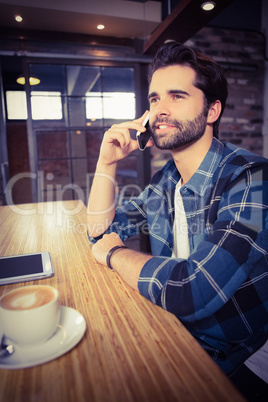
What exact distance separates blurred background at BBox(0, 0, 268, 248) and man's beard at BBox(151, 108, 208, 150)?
5.48ft

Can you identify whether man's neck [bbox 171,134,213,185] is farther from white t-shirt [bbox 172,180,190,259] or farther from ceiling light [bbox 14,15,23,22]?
ceiling light [bbox 14,15,23,22]

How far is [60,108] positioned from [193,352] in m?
3.10

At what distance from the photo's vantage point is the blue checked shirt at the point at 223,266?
26.2 inches

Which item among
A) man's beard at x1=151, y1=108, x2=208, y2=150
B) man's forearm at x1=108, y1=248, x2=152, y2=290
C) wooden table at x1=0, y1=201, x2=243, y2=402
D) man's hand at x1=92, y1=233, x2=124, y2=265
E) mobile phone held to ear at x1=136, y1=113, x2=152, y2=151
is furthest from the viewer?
mobile phone held to ear at x1=136, y1=113, x2=152, y2=151

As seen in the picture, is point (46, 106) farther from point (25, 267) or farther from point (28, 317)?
point (28, 317)

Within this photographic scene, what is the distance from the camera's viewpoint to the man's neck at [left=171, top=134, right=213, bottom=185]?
1.21 metres

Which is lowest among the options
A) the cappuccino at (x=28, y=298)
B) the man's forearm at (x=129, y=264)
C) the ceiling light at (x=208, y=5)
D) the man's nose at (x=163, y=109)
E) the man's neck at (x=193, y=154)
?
the man's forearm at (x=129, y=264)

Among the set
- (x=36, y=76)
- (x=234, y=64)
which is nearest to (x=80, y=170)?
(x=36, y=76)

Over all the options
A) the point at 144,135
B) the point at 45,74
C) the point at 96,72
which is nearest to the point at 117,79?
the point at 96,72

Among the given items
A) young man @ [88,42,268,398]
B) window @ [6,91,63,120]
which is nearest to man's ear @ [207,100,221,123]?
young man @ [88,42,268,398]

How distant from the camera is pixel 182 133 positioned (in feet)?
3.87

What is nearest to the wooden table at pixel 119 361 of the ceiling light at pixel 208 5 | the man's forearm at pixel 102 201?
the man's forearm at pixel 102 201

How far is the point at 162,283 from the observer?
0.69 metres

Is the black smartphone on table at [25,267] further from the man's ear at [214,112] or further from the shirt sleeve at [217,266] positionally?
the man's ear at [214,112]
